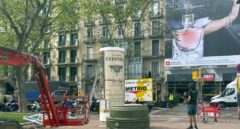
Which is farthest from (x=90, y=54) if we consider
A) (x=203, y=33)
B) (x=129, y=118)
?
(x=129, y=118)

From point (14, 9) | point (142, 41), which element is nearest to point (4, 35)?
point (14, 9)

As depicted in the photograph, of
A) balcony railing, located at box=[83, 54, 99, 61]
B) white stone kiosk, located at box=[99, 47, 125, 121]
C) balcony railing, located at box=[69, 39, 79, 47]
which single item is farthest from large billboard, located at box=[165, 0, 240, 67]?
white stone kiosk, located at box=[99, 47, 125, 121]

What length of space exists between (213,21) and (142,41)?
38.6 ft

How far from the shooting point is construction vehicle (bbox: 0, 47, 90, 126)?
14.4m

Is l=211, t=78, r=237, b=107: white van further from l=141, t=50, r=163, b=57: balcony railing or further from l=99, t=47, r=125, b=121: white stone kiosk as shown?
l=99, t=47, r=125, b=121: white stone kiosk

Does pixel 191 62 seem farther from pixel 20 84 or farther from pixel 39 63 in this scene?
pixel 39 63

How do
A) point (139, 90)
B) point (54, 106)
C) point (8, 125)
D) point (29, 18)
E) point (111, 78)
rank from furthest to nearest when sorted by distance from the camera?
point (139, 90) < point (29, 18) < point (111, 78) < point (54, 106) < point (8, 125)

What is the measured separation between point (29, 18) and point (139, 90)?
32.5 ft

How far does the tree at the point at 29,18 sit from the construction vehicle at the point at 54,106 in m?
10.5

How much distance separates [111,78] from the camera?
1936cm

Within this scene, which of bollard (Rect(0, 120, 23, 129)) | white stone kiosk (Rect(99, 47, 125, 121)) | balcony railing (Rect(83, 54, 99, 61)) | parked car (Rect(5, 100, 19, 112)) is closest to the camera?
bollard (Rect(0, 120, 23, 129))

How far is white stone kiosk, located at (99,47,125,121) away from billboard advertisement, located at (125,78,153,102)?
12.9 metres

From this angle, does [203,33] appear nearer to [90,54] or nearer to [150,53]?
[150,53]

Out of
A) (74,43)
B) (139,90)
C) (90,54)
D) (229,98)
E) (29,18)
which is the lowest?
(229,98)
